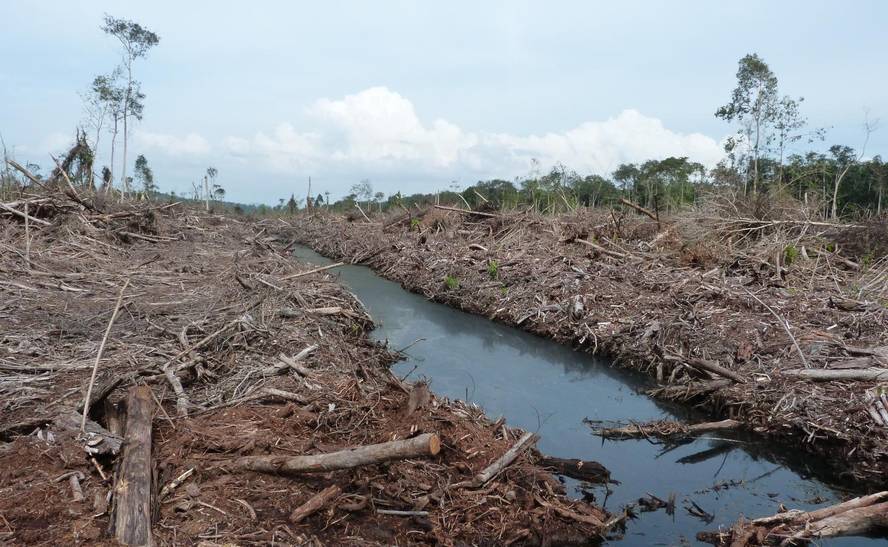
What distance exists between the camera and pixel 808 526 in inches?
151

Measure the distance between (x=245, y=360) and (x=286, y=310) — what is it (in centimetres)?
174

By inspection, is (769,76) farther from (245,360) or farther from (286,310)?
(245,360)

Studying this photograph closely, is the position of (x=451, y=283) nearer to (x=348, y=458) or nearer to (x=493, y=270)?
(x=493, y=270)

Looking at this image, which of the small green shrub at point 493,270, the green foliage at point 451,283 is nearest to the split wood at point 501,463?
the small green shrub at point 493,270

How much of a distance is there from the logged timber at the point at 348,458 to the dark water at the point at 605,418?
5.85 feet

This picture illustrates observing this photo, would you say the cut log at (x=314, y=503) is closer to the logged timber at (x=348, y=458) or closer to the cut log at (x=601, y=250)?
the logged timber at (x=348, y=458)

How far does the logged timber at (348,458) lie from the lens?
3.04 m

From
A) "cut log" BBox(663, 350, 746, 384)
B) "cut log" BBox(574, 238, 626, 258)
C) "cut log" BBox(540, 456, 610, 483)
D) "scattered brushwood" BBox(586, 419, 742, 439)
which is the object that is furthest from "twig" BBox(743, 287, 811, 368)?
"cut log" BBox(574, 238, 626, 258)

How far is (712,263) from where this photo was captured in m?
10.0

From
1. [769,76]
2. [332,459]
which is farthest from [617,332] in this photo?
[769,76]

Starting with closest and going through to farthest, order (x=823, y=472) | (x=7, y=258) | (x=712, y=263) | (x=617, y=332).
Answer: (x=823, y=472)
(x=7, y=258)
(x=617, y=332)
(x=712, y=263)

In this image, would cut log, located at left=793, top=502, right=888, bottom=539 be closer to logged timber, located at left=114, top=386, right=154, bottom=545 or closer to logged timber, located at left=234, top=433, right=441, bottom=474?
logged timber, located at left=234, top=433, right=441, bottom=474

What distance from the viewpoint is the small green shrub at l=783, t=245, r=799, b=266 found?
9.44 m

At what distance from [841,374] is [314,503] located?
512 centimetres
